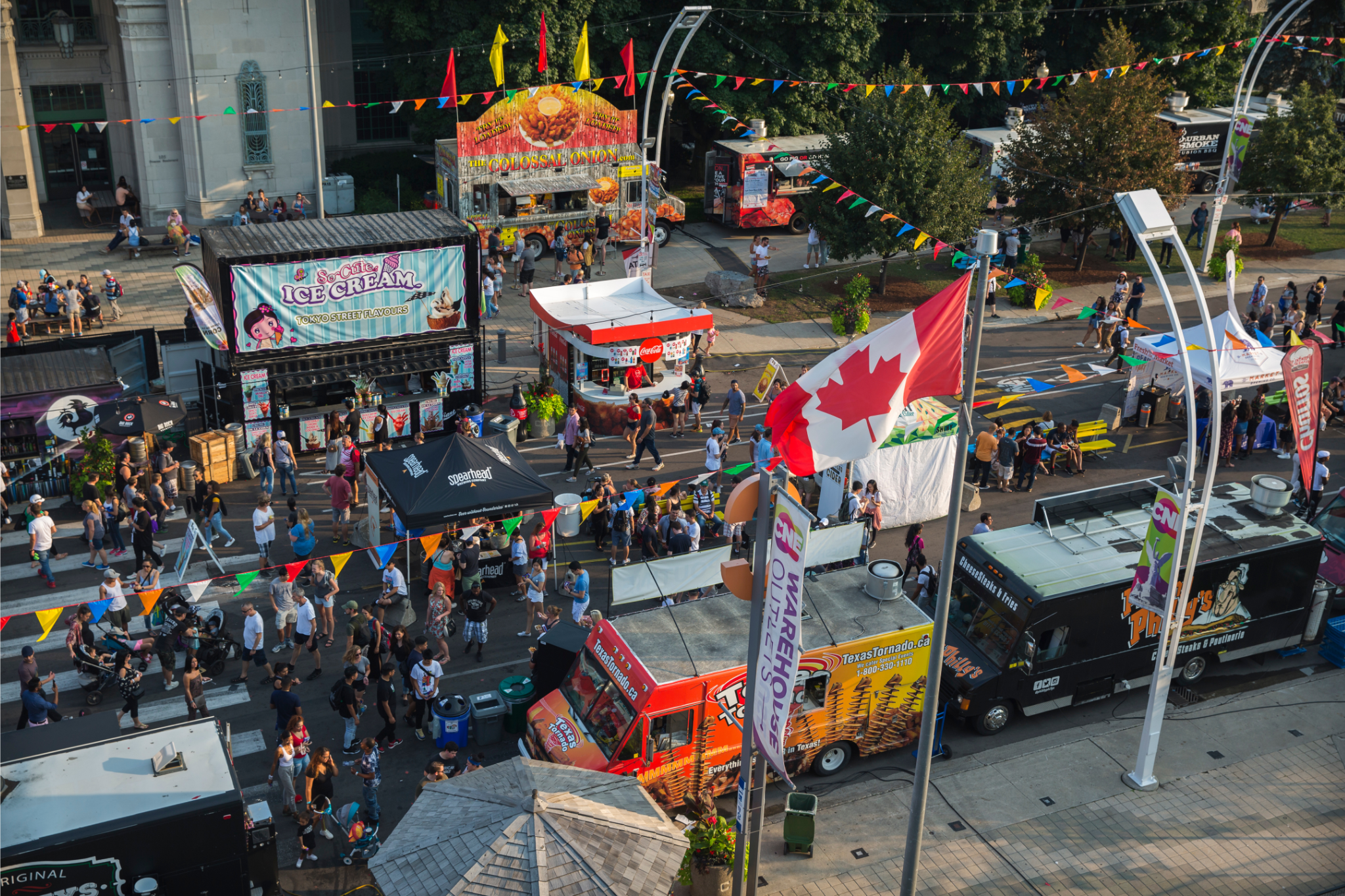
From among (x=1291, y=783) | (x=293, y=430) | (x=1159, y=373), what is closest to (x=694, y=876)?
(x=1291, y=783)

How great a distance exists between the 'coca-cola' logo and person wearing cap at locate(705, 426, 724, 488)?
2.96 m

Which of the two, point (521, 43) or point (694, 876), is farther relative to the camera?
point (521, 43)

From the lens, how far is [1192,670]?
20016 mm

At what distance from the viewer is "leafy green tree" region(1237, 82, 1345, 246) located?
1577 inches

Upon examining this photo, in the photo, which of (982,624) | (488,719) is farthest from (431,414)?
(982,624)

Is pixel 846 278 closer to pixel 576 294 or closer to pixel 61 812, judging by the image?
pixel 576 294

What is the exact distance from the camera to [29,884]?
13102mm

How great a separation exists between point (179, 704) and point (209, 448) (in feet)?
25.5

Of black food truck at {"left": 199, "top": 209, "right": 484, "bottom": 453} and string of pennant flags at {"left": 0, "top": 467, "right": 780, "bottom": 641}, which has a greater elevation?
black food truck at {"left": 199, "top": 209, "right": 484, "bottom": 453}

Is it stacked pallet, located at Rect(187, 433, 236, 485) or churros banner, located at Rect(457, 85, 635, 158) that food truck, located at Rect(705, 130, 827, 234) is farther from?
stacked pallet, located at Rect(187, 433, 236, 485)

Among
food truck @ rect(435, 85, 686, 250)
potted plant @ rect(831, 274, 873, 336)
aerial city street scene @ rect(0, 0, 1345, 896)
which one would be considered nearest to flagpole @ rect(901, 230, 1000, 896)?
aerial city street scene @ rect(0, 0, 1345, 896)

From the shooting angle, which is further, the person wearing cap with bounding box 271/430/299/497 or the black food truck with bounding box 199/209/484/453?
the black food truck with bounding box 199/209/484/453

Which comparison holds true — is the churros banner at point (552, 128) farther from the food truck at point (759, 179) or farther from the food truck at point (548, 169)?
the food truck at point (759, 179)

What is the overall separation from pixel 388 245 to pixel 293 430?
4.49 m
